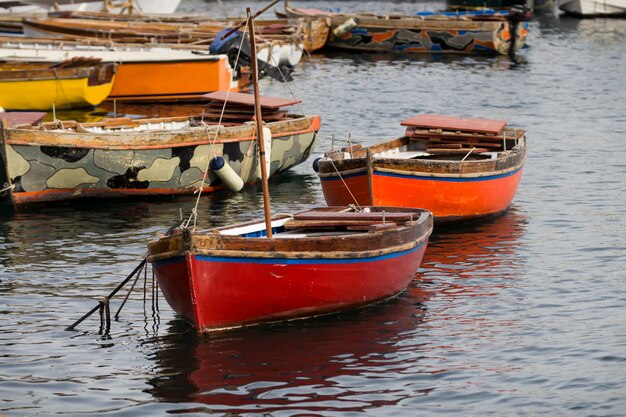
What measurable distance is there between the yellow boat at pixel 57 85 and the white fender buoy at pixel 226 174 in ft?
34.9

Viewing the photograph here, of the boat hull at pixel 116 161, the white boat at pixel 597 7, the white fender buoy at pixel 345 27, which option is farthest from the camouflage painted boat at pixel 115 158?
the white boat at pixel 597 7

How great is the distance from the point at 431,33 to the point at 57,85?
2650 cm

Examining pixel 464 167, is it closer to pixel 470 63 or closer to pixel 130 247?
pixel 130 247

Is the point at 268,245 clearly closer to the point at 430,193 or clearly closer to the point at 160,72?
the point at 430,193

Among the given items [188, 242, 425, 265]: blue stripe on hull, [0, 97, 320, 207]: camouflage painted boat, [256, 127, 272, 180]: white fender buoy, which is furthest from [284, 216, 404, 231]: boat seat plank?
[256, 127, 272, 180]: white fender buoy

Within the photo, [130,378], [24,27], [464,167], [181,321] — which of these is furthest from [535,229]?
[24,27]

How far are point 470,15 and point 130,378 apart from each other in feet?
160

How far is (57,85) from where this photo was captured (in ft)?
121

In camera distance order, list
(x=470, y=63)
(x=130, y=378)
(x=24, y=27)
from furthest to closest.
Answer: (x=470, y=63), (x=24, y=27), (x=130, y=378)

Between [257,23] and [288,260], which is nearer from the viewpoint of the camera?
[288,260]

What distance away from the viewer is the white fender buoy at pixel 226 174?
87.5 feet

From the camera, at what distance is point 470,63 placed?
56.2 m

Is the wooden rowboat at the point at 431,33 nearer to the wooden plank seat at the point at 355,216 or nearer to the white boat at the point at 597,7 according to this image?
the white boat at the point at 597,7

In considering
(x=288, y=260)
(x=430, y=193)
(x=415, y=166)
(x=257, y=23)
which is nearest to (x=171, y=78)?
(x=257, y=23)
